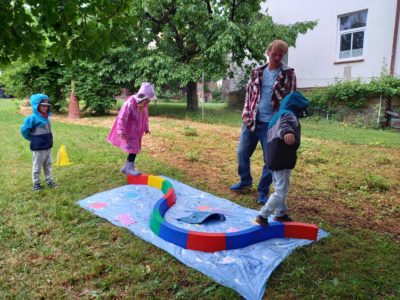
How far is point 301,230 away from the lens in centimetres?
350

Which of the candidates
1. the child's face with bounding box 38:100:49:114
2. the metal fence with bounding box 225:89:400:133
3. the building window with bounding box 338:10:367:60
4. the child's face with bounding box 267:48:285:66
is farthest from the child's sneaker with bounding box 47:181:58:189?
the building window with bounding box 338:10:367:60

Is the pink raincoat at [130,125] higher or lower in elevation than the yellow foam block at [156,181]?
higher

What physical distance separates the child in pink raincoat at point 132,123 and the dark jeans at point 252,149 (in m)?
1.59

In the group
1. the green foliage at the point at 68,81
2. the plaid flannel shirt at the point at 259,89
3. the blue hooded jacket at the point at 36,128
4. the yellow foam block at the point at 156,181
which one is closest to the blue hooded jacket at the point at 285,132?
the plaid flannel shirt at the point at 259,89

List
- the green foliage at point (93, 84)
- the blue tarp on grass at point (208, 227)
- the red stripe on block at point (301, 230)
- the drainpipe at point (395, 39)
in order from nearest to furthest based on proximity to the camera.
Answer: the blue tarp on grass at point (208, 227)
the red stripe on block at point (301, 230)
the drainpipe at point (395, 39)
the green foliage at point (93, 84)

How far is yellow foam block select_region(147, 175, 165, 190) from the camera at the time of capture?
16.7 feet

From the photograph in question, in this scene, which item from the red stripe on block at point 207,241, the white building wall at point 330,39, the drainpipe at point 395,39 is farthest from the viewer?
the white building wall at point 330,39

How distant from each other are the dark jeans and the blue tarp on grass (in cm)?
45

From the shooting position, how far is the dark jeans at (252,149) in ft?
14.4

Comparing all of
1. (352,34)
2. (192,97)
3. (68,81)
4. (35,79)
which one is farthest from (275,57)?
(35,79)

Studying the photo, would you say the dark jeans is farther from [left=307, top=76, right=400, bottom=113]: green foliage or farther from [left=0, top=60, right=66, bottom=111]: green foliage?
[left=0, top=60, right=66, bottom=111]: green foliage

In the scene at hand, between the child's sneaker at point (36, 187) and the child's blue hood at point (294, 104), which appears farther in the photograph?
the child's sneaker at point (36, 187)

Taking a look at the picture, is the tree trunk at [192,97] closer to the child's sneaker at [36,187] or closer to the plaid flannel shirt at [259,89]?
the child's sneaker at [36,187]

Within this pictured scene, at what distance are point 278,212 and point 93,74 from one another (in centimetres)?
1244
